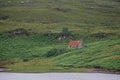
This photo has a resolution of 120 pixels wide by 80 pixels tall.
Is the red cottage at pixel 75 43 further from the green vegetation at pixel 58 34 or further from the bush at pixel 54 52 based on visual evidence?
the bush at pixel 54 52

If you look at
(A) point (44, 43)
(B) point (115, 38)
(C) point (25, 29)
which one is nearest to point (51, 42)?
(A) point (44, 43)

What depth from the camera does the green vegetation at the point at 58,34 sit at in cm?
1160

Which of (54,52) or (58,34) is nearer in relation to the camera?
(54,52)

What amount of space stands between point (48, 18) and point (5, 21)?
4.56 ft

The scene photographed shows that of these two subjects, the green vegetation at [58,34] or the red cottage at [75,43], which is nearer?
the green vegetation at [58,34]

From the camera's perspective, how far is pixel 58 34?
39.4 ft

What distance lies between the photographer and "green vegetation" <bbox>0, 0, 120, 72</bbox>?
38.1 feet

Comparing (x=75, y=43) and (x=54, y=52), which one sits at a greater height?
(x=75, y=43)

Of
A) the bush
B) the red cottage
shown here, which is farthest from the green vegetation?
the red cottage
